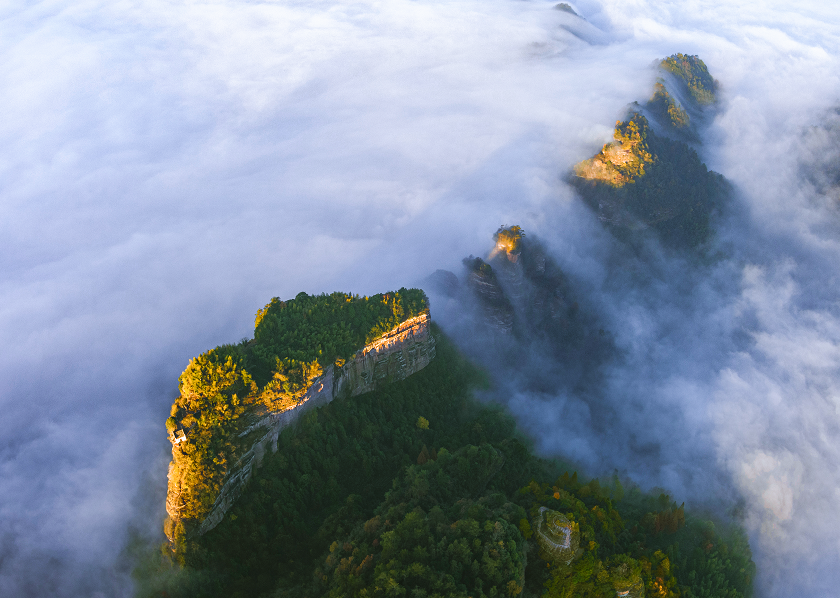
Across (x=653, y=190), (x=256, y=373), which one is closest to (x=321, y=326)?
(x=256, y=373)

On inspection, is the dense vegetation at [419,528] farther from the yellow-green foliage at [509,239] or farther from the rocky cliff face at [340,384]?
the yellow-green foliage at [509,239]

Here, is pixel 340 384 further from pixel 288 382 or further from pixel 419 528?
pixel 419 528

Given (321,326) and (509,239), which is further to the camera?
(509,239)

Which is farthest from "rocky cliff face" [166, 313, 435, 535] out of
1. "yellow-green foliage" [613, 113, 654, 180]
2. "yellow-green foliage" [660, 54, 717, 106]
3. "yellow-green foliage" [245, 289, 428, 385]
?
"yellow-green foliage" [660, 54, 717, 106]

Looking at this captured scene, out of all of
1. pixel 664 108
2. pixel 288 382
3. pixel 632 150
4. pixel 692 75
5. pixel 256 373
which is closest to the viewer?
pixel 288 382

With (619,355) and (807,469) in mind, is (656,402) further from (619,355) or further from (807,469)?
(807,469)

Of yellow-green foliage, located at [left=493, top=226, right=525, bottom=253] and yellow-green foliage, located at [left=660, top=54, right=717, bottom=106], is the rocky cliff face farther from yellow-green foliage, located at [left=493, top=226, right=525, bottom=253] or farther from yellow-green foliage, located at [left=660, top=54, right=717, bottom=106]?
yellow-green foliage, located at [left=660, top=54, right=717, bottom=106]

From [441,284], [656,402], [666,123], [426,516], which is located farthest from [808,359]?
[426,516]
